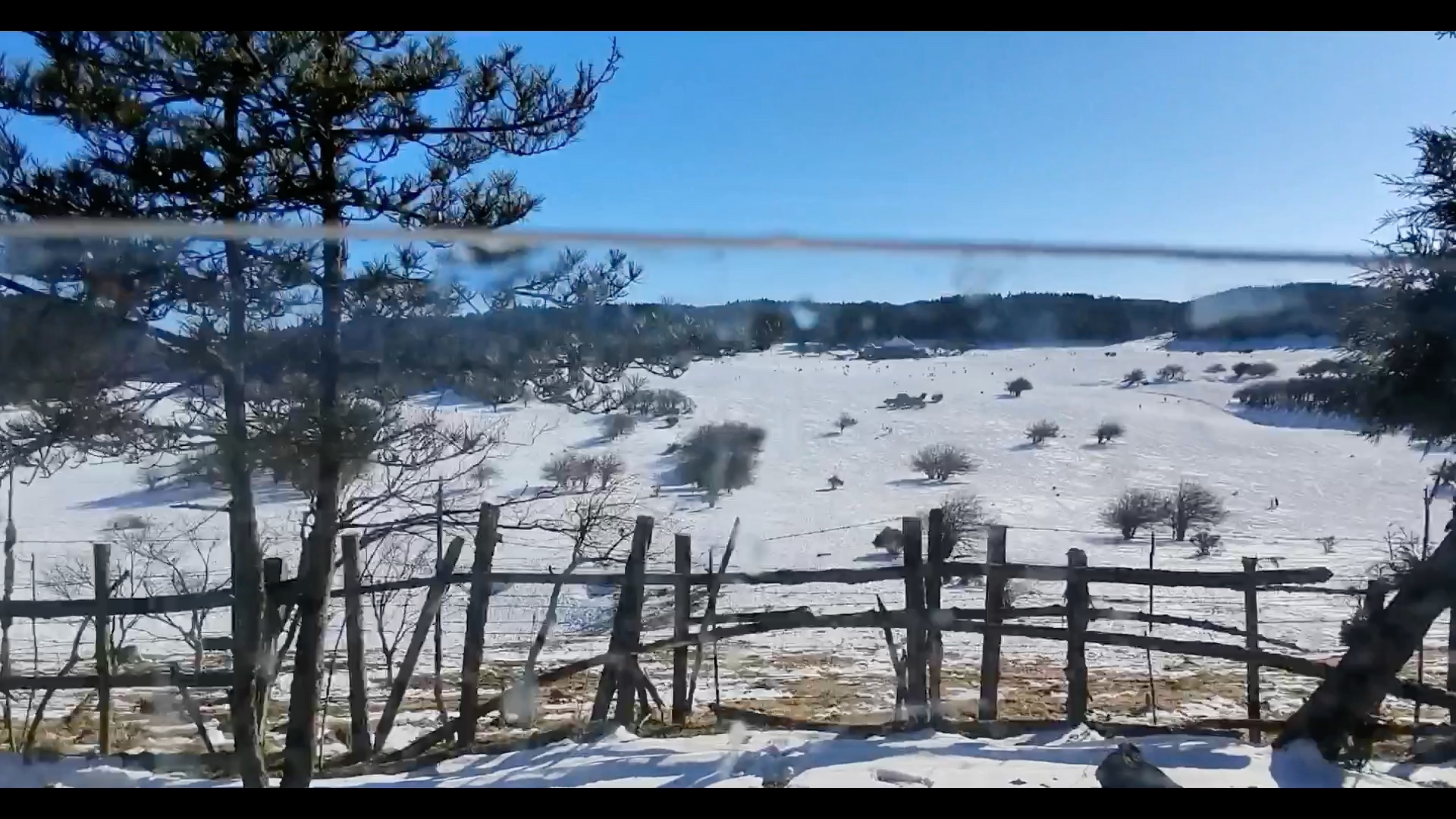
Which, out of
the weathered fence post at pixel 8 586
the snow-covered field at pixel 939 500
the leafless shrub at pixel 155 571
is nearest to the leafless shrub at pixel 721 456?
the snow-covered field at pixel 939 500

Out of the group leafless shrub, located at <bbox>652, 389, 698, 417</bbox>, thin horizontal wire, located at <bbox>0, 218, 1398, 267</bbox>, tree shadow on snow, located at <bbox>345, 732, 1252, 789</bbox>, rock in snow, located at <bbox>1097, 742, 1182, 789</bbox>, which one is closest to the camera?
thin horizontal wire, located at <bbox>0, 218, 1398, 267</bbox>

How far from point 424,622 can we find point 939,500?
1.70m

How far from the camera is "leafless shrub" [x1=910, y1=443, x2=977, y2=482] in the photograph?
298cm

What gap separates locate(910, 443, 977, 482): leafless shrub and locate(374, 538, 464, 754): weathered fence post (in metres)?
1.43

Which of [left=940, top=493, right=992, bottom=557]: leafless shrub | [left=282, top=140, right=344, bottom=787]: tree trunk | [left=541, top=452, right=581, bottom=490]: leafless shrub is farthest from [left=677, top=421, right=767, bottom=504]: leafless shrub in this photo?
[left=940, top=493, right=992, bottom=557]: leafless shrub

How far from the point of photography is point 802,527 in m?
3.16

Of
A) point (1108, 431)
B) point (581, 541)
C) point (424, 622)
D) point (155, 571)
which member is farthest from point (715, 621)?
point (155, 571)

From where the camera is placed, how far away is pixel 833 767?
189 centimetres

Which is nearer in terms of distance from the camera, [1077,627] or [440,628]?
[440,628]

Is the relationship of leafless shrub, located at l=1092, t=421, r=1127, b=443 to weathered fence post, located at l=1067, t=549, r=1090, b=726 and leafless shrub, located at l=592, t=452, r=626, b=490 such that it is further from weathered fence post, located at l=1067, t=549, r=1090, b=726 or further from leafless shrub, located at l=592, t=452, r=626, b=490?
leafless shrub, located at l=592, t=452, r=626, b=490

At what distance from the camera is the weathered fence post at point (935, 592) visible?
323 cm

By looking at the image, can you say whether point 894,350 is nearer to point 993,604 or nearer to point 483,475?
point 483,475

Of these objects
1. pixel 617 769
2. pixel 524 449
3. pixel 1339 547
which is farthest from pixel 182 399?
pixel 1339 547

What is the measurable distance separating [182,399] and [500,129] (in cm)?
108
